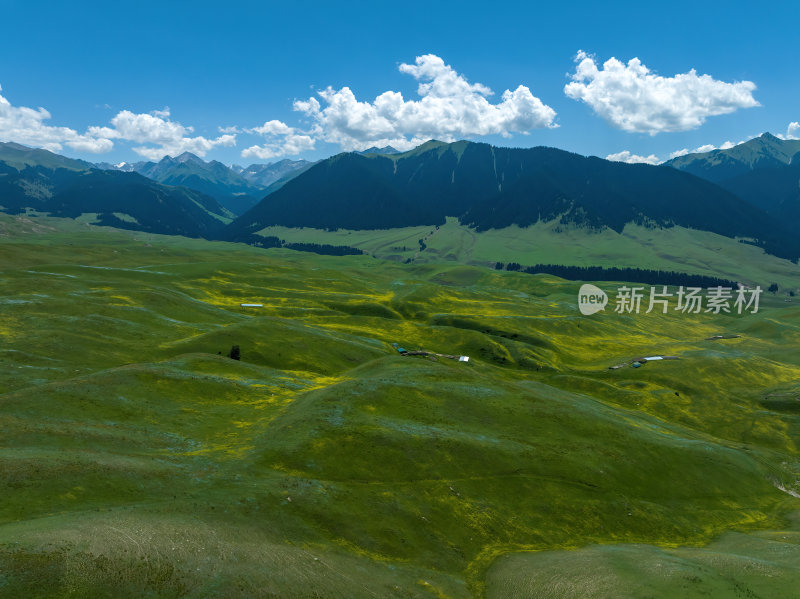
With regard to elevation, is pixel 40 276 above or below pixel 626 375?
above

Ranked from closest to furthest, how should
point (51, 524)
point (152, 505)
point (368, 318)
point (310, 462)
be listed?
1. point (51, 524)
2. point (152, 505)
3. point (310, 462)
4. point (368, 318)

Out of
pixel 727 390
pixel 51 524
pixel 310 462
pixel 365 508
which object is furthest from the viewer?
pixel 727 390

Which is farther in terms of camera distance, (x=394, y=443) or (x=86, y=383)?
(x=86, y=383)

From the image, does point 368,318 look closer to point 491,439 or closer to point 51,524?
point 491,439

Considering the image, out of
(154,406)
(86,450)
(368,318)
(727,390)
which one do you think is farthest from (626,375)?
(86,450)

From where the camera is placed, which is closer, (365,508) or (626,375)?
(365,508)

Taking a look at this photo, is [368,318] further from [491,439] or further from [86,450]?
[86,450]

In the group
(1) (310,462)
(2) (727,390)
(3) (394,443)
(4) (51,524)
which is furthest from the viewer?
(2) (727,390)

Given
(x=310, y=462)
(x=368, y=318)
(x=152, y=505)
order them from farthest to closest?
(x=368, y=318) < (x=310, y=462) < (x=152, y=505)

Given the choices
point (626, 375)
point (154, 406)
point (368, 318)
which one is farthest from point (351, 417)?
point (626, 375)
